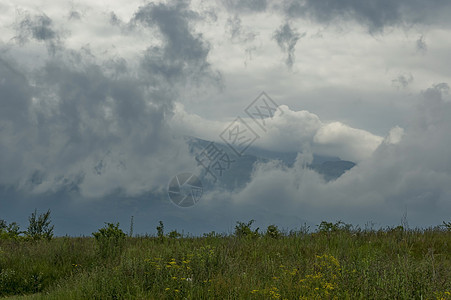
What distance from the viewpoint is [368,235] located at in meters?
14.9

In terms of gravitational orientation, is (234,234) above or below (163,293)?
above

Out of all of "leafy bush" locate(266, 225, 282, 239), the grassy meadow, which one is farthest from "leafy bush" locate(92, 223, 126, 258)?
"leafy bush" locate(266, 225, 282, 239)

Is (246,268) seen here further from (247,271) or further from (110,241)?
(110,241)

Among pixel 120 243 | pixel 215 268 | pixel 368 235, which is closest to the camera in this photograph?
pixel 215 268

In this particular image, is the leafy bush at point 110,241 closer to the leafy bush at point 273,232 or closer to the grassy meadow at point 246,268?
the grassy meadow at point 246,268

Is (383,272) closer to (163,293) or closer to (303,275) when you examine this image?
(303,275)

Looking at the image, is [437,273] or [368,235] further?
→ [368,235]

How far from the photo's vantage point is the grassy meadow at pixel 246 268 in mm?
8164

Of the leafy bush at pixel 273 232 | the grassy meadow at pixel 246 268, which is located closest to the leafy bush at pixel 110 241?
the grassy meadow at pixel 246 268

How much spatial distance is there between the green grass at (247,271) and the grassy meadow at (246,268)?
0.02m

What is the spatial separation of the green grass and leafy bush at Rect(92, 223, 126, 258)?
0.34 feet

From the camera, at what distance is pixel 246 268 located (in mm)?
10031

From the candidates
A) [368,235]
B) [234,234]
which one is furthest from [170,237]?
[368,235]

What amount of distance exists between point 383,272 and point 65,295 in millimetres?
6418
